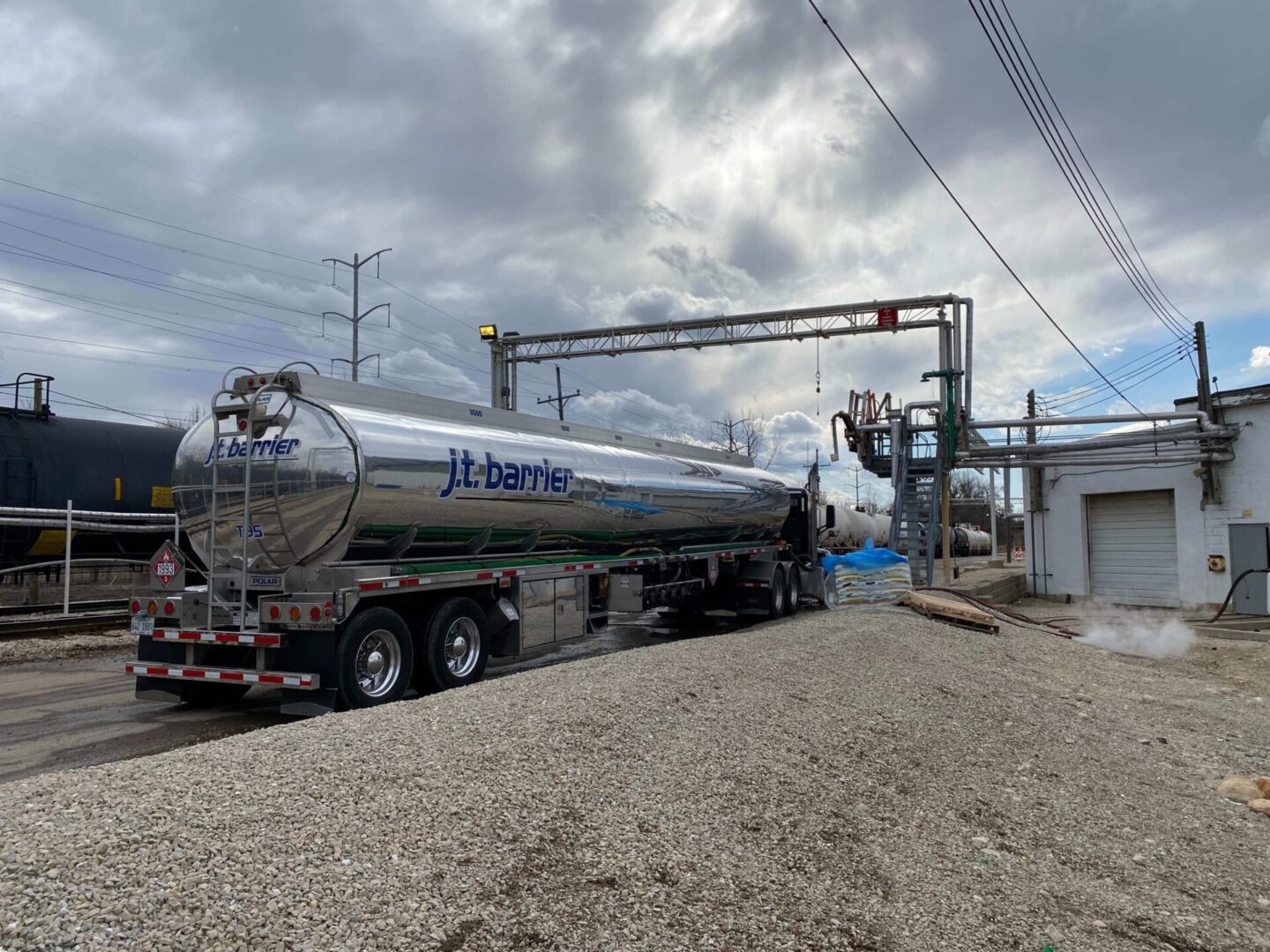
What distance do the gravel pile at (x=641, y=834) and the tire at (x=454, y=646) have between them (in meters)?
1.67

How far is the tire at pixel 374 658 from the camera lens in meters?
7.44

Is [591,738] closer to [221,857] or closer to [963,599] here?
[221,857]

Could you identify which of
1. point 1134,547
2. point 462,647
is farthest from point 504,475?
point 1134,547

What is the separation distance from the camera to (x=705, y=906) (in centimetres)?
380

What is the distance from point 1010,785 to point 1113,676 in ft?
21.3

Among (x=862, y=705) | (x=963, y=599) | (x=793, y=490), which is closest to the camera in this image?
(x=862, y=705)

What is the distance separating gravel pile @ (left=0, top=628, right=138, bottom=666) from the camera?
38.1 feet

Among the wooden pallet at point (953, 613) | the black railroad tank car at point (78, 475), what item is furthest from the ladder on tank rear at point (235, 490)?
the wooden pallet at point (953, 613)

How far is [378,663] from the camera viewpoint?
792 centimetres

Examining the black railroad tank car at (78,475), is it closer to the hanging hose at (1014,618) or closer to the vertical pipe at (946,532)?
the hanging hose at (1014,618)

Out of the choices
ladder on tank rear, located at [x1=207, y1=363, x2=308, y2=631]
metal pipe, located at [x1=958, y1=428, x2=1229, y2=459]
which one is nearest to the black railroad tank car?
ladder on tank rear, located at [x1=207, y1=363, x2=308, y2=631]

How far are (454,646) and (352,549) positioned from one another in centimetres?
157

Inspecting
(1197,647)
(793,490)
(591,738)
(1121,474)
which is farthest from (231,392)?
(1121,474)

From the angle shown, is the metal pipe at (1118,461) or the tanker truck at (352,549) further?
the metal pipe at (1118,461)
